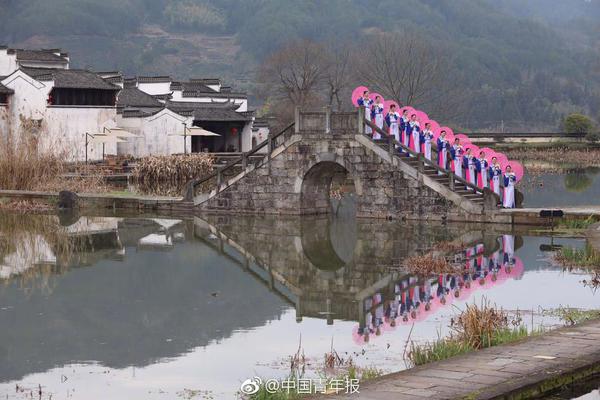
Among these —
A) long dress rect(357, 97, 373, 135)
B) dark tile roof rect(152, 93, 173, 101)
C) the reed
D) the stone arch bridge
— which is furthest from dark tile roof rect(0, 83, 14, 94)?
the reed

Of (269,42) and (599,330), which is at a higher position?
(269,42)

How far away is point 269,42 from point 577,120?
92.4 meters

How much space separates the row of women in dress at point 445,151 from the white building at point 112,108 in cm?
2546

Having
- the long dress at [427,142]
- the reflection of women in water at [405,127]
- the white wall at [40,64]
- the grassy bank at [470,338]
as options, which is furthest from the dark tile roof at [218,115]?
the grassy bank at [470,338]

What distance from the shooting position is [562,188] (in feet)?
178

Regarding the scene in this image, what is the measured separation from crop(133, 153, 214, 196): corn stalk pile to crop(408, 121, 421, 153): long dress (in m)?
18.1

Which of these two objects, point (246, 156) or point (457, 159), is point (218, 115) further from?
point (457, 159)

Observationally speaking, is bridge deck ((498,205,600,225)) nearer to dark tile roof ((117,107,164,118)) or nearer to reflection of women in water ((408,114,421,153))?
reflection of women in water ((408,114,421,153))

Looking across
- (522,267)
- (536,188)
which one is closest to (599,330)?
(522,267)

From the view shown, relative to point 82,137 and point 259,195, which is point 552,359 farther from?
point 82,137

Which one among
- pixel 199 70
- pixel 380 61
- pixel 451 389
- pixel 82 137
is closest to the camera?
pixel 451 389

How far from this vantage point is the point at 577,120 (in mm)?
92125

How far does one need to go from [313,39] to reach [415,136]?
139 metres

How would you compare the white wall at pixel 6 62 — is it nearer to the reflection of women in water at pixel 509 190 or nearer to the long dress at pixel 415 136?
the long dress at pixel 415 136
